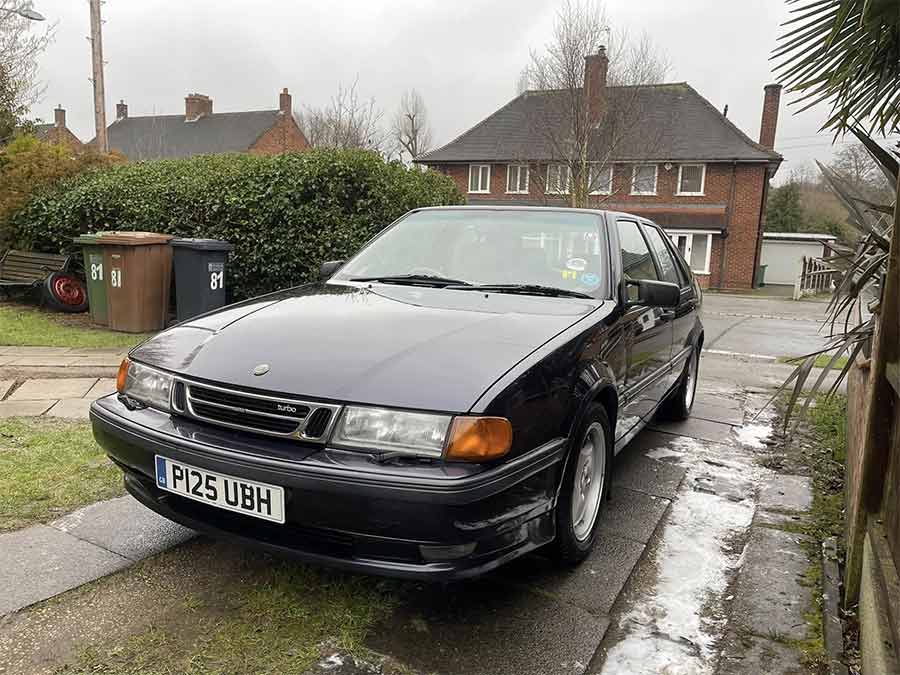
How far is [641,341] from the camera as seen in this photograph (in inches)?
141

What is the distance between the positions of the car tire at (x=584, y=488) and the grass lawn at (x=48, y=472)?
2.28m

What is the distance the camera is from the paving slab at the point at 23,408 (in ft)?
15.1

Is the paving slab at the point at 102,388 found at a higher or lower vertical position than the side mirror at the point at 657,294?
lower

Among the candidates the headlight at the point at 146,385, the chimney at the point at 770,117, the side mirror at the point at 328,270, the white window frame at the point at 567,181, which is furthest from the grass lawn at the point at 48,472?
the chimney at the point at 770,117

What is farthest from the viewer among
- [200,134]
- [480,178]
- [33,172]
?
[200,134]

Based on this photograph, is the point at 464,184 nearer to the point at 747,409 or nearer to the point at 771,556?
the point at 747,409

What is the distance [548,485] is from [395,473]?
620mm

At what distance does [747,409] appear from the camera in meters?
5.90

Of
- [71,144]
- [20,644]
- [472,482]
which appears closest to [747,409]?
[472,482]

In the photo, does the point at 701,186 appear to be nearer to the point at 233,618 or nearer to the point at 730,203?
the point at 730,203

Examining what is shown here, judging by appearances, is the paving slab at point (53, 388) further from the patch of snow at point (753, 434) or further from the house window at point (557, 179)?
the house window at point (557, 179)

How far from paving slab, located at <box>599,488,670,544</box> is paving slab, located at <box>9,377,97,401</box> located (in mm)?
3993

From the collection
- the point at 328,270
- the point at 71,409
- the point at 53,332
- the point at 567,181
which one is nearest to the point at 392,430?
the point at 328,270

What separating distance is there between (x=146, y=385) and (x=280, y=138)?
127ft
